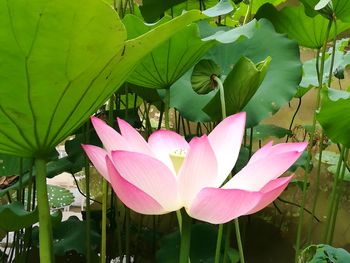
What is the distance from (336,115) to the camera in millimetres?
846

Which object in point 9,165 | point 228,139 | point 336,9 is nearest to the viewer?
point 228,139

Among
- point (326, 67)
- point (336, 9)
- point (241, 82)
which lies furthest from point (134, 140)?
point (326, 67)

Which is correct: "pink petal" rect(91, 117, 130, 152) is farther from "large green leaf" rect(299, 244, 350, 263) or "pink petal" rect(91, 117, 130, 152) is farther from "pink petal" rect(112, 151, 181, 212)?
"large green leaf" rect(299, 244, 350, 263)

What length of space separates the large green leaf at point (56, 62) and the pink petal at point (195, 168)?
11 cm

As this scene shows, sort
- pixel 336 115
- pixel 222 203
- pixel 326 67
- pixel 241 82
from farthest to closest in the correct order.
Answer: pixel 326 67 → pixel 336 115 → pixel 241 82 → pixel 222 203

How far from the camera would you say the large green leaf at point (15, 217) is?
708mm

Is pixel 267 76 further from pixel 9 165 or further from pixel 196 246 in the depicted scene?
pixel 9 165

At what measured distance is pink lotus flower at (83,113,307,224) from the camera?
1.35 ft

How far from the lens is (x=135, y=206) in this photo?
42 cm

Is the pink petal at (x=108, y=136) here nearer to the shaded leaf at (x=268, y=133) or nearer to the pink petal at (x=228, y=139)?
the pink petal at (x=228, y=139)

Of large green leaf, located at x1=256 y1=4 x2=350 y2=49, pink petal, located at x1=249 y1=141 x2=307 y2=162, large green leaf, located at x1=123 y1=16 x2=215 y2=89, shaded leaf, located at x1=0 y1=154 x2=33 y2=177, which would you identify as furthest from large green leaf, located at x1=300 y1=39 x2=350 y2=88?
pink petal, located at x1=249 y1=141 x2=307 y2=162

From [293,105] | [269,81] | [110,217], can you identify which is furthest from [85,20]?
[293,105]

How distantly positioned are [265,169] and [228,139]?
85mm

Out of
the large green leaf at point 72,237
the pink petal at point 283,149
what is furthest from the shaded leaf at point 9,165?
the pink petal at point 283,149
